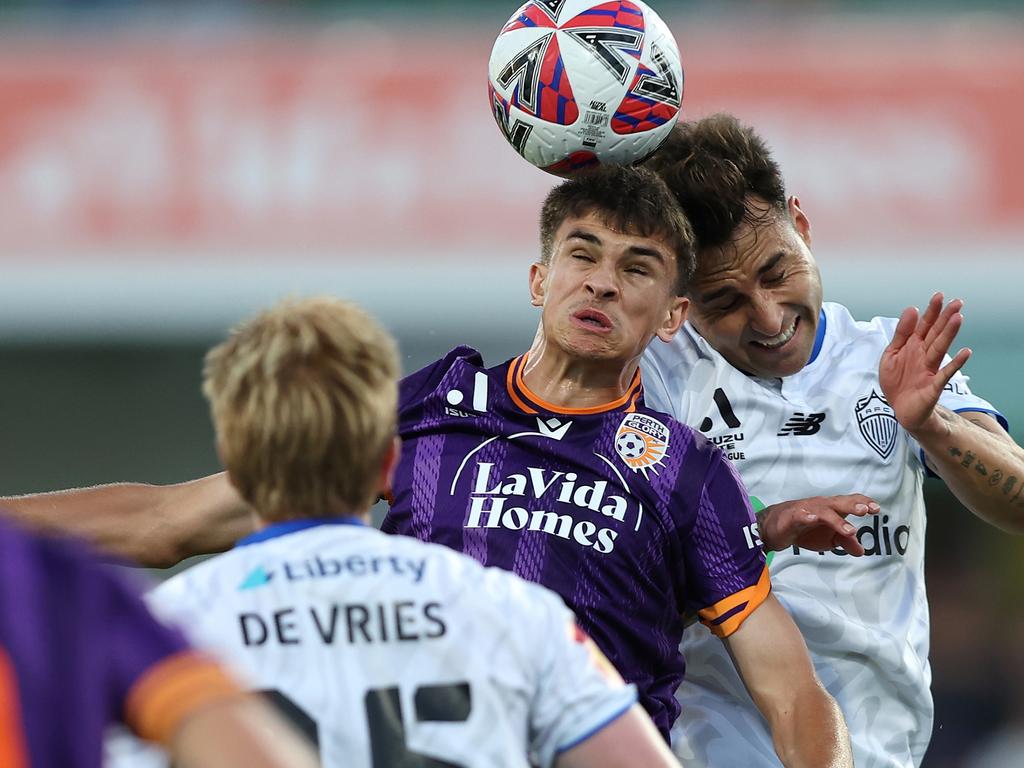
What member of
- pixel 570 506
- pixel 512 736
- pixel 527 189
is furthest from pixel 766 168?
pixel 527 189

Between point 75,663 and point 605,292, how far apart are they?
2.76 meters

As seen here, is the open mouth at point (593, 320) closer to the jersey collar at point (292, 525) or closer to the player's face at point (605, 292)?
the player's face at point (605, 292)

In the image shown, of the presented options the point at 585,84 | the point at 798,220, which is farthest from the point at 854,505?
the point at 585,84

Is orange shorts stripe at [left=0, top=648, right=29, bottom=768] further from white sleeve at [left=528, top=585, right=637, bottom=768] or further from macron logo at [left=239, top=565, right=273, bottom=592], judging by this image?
white sleeve at [left=528, top=585, right=637, bottom=768]

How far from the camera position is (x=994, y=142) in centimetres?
1144

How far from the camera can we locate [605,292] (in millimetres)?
4527

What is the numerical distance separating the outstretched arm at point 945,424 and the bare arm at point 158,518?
191 cm

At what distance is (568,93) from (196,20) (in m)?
7.88

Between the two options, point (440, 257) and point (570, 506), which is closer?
point (570, 506)

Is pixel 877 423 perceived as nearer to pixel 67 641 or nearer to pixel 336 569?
pixel 336 569

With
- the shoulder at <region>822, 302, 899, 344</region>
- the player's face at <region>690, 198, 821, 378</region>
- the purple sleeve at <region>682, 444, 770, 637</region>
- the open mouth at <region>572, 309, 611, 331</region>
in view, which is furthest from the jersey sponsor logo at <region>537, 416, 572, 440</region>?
the shoulder at <region>822, 302, 899, 344</region>

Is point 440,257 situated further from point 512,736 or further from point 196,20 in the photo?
point 512,736

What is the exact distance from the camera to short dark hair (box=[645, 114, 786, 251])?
508 cm

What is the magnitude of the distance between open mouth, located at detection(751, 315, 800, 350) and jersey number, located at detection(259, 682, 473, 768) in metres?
2.76
